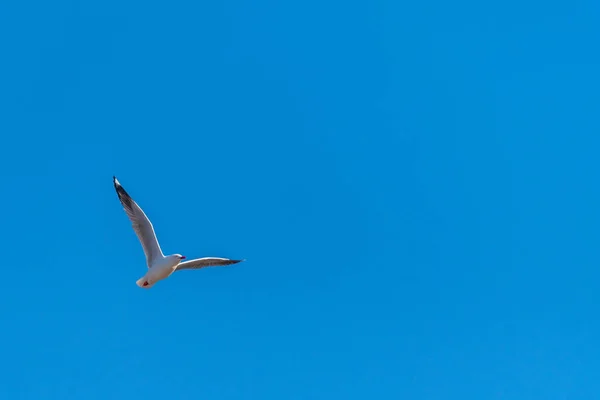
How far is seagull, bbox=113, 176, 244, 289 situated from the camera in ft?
91.7

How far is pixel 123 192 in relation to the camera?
92.2 ft

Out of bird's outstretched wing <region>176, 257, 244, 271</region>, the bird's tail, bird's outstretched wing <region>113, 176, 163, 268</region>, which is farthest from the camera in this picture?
bird's outstretched wing <region>176, 257, 244, 271</region>

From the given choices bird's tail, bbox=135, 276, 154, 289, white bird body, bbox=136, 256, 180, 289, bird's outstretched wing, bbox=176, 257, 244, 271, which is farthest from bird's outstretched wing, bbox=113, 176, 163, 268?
bird's outstretched wing, bbox=176, 257, 244, 271

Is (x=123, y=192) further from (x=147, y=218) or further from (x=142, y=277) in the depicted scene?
(x=142, y=277)

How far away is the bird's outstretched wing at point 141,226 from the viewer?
2805 cm

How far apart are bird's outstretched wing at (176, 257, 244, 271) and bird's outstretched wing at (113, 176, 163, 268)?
40.3 inches

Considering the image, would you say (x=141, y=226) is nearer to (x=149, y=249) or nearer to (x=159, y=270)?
(x=149, y=249)

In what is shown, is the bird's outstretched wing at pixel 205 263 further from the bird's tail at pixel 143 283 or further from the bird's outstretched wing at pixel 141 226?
→ the bird's tail at pixel 143 283

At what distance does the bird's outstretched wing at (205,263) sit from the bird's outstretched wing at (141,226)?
3.35 ft

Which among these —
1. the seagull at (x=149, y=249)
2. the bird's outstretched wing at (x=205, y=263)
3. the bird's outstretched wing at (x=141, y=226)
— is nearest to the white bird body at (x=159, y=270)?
the seagull at (x=149, y=249)

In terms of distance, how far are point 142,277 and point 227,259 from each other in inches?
126

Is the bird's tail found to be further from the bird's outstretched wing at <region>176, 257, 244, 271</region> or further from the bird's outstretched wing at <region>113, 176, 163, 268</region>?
the bird's outstretched wing at <region>176, 257, 244, 271</region>

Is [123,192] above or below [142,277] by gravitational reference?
above

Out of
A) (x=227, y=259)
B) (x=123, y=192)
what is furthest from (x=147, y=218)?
(x=227, y=259)
